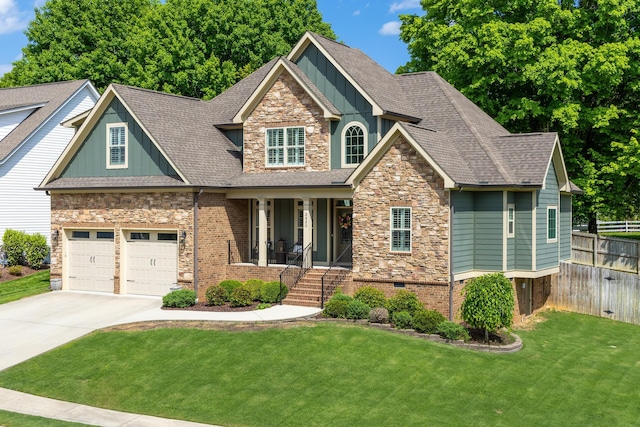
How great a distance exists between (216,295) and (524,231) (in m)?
10.8

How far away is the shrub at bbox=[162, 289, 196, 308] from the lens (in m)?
24.8

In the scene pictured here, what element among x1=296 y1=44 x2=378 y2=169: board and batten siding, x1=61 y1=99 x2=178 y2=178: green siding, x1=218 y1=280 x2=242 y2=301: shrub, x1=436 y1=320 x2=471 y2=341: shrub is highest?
x1=296 y1=44 x2=378 y2=169: board and batten siding

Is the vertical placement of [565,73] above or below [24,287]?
above

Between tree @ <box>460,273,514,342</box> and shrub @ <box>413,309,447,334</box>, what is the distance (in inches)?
31.8

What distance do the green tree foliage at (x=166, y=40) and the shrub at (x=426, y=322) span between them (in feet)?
95.5

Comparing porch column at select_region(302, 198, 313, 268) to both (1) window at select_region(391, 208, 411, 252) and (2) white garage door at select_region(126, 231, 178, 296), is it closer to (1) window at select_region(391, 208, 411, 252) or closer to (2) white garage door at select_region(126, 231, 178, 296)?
(1) window at select_region(391, 208, 411, 252)

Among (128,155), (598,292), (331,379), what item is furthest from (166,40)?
(331,379)

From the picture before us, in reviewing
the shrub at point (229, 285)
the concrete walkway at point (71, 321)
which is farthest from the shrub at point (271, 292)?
the shrub at point (229, 285)

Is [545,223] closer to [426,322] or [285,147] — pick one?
[426,322]

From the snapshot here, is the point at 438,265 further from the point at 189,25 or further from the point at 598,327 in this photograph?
the point at 189,25

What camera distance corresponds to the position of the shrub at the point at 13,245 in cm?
3316

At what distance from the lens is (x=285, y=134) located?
28.3 meters

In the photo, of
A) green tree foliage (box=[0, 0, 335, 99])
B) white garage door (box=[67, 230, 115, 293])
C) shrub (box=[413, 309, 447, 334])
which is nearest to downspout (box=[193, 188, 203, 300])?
white garage door (box=[67, 230, 115, 293])

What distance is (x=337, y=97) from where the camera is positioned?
27.6 m
